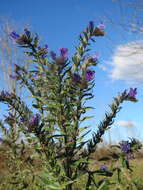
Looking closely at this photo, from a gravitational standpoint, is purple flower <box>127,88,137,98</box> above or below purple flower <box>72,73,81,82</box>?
below

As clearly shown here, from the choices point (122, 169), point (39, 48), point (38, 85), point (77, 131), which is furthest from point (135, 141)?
point (39, 48)

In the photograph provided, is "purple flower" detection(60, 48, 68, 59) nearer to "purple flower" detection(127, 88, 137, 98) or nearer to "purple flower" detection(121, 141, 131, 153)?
"purple flower" detection(127, 88, 137, 98)

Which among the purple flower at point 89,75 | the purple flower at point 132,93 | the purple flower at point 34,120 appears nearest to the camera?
the purple flower at point 34,120

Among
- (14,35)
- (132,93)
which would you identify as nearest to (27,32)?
(14,35)

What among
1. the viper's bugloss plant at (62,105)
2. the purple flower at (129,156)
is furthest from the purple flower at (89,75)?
the purple flower at (129,156)

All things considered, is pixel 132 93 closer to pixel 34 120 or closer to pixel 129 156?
pixel 129 156

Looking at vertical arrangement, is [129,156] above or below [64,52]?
below

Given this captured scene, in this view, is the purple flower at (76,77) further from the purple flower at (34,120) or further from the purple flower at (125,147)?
the purple flower at (125,147)

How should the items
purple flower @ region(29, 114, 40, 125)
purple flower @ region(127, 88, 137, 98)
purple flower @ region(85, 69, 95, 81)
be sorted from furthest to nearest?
purple flower @ region(127, 88, 137, 98)
purple flower @ region(85, 69, 95, 81)
purple flower @ region(29, 114, 40, 125)

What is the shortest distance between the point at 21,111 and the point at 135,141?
66cm

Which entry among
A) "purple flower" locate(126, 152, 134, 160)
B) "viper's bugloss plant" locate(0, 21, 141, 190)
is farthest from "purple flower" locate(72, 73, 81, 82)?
"purple flower" locate(126, 152, 134, 160)

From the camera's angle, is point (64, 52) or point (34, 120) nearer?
point (34, 120)

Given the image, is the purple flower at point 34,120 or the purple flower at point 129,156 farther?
the purple flower at point 129,156

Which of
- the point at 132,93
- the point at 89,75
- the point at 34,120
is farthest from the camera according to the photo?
the point at 132,93
